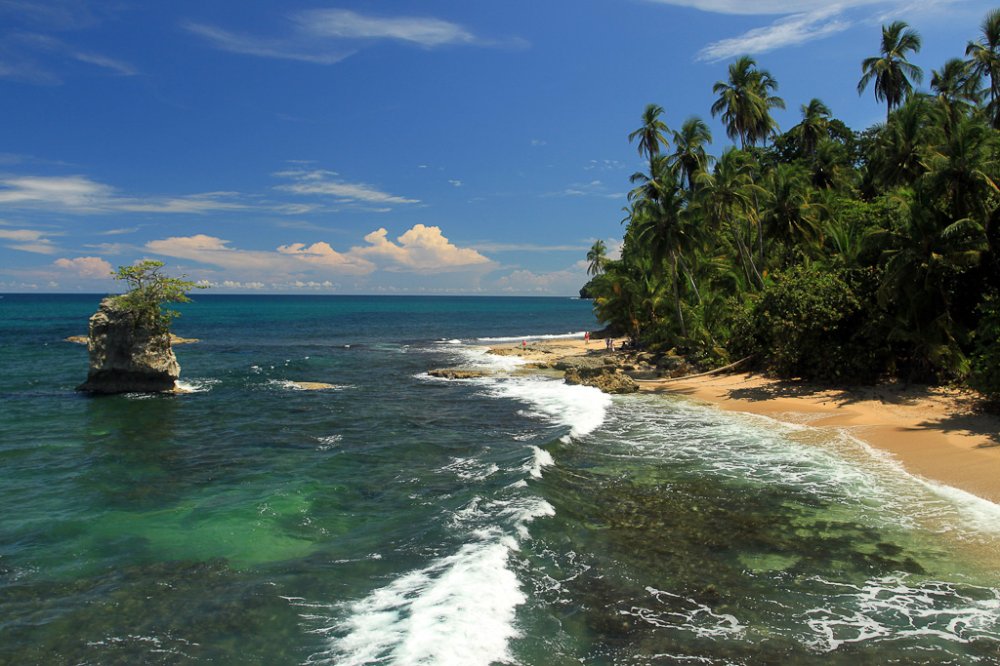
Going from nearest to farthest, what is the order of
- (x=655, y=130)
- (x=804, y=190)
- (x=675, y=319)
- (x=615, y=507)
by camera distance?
1. (x=615, y=507)
2. (x=804, y=190)
3. (x=675, y=319)
4. (x=655, y=130)

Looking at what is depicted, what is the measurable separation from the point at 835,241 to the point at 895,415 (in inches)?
416

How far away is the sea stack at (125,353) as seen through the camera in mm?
25312

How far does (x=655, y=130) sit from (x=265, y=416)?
142 ft

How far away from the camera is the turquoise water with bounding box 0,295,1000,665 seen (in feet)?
23.6

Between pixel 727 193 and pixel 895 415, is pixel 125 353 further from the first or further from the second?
pixel 727 193

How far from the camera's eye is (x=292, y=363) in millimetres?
39938

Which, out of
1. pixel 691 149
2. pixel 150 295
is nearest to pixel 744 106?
pixel 691 149

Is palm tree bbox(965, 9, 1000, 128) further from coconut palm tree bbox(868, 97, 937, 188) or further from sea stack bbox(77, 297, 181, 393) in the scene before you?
sea stack bbox(77, 297, 181, 393)

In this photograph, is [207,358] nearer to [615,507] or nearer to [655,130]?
[615,507]

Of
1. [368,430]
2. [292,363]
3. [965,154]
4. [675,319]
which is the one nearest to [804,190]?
[675,319]

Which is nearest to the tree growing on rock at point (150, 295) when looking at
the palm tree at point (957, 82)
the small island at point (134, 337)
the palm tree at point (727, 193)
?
the small island at point (134, 337)

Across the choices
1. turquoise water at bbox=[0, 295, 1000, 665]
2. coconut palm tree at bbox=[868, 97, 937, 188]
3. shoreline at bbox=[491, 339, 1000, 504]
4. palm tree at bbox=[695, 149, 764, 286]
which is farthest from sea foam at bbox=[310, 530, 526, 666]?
coconut palm tree at bbox=[868, 97, 937, 188]

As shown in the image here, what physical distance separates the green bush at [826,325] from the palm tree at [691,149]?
1834 centimetres

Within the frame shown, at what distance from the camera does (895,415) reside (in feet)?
60.4
